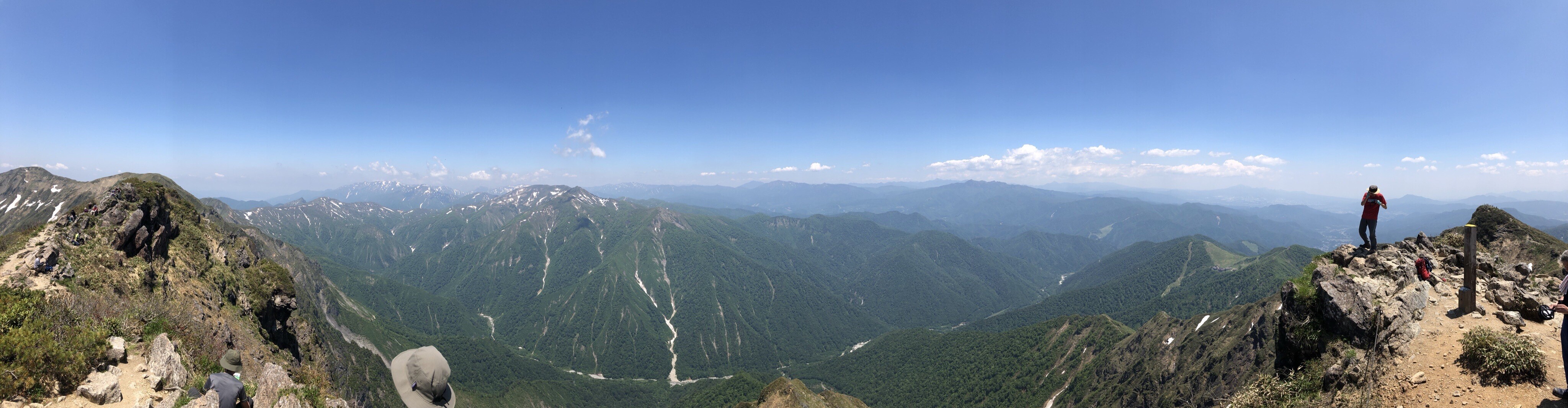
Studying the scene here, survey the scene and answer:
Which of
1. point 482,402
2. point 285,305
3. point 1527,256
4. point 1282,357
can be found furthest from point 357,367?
point 1527,256

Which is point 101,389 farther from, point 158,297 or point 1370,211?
point 1370,211

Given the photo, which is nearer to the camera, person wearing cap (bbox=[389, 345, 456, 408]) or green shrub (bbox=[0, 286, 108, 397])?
person wearing cap (bbox=[389, 345, 456, 408])

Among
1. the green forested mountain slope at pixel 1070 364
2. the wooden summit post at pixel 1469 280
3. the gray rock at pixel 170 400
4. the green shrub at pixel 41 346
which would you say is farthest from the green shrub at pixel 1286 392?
the green shrub at pixel 41 346

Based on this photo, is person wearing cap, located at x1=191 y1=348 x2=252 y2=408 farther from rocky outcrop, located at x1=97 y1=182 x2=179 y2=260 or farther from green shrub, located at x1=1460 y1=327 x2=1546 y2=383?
rocky outcrop, located at x1=97 y1=182 x2=179 y2=260

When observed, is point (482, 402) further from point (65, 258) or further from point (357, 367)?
point (65, 258)

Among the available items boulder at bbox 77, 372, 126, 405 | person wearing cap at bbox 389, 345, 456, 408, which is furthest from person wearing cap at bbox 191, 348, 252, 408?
person wearing cap at bbox 389, 345, 456, 408

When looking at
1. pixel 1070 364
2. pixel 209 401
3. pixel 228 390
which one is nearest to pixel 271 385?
Answer: pixel 209 401
